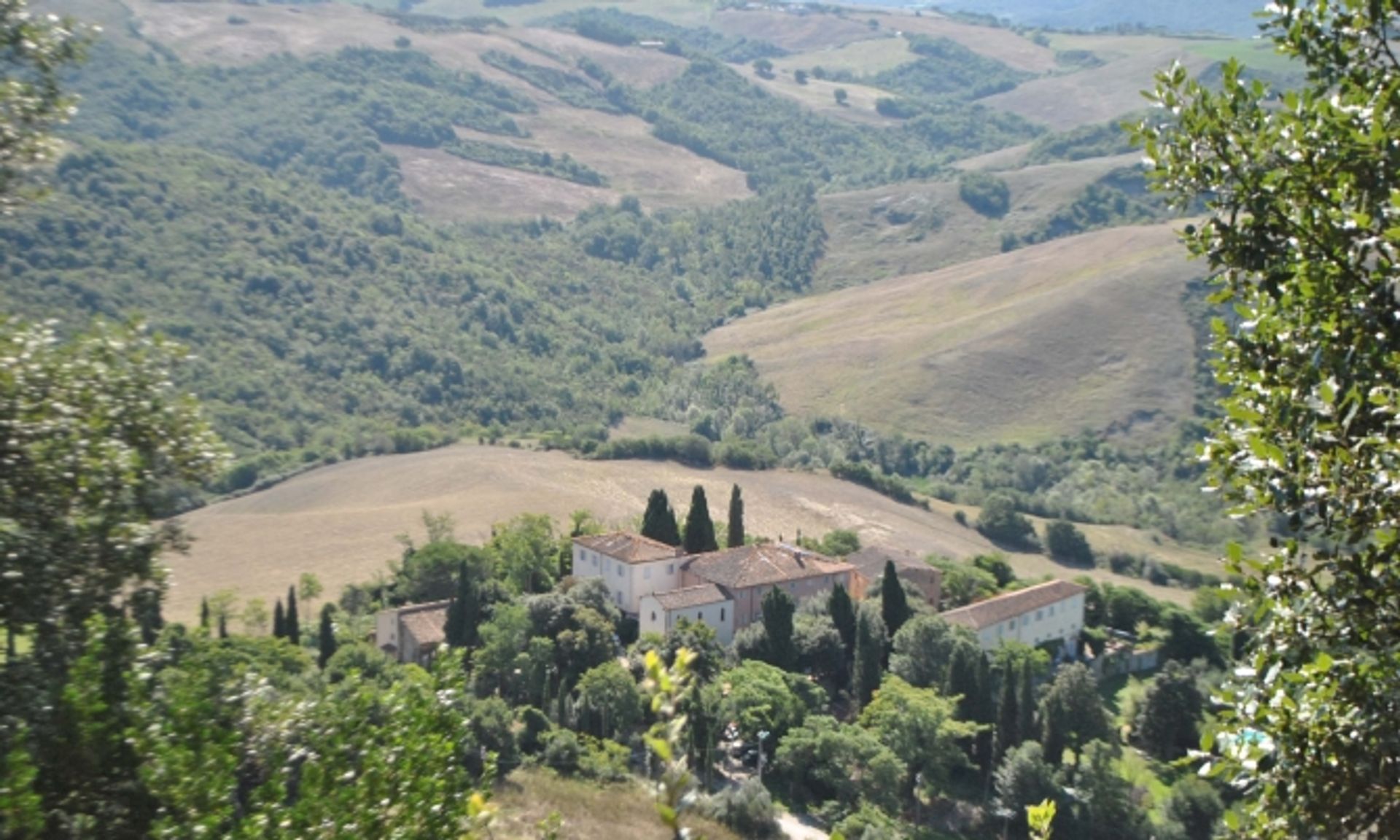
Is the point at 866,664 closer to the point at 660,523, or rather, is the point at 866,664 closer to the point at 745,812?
the point at 745,812

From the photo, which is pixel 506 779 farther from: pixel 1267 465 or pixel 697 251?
pixel 697 251

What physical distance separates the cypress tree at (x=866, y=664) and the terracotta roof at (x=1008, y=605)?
14.6 ft

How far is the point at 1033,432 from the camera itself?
108 m

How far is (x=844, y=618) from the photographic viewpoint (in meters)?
45.2

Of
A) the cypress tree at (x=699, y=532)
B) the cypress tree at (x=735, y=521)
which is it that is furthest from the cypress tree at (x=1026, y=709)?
the cypress tree at (x=735, y=521)

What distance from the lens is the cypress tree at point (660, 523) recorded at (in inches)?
2053

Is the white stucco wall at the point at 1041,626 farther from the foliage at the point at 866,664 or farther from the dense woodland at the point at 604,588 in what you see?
the foliage at the point at 866,664

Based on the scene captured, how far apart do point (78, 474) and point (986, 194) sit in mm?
174767

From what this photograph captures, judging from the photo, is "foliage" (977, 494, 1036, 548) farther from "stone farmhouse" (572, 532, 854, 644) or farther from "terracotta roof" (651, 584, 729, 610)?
"terracotta roof" (651, 584, 729, 610)

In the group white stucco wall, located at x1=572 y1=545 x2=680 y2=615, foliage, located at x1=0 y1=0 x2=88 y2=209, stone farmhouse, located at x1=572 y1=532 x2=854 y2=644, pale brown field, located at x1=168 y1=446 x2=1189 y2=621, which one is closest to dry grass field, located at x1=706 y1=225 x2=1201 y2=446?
pale brown field, located at x1=168 y1=446 x2=1189 y2=621

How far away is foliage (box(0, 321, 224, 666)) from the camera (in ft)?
30.0

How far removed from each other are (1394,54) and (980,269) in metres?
140

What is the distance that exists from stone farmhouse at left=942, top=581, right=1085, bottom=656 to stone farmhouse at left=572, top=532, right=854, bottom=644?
16.4 ft

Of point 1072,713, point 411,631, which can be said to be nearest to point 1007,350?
point 1072,713
